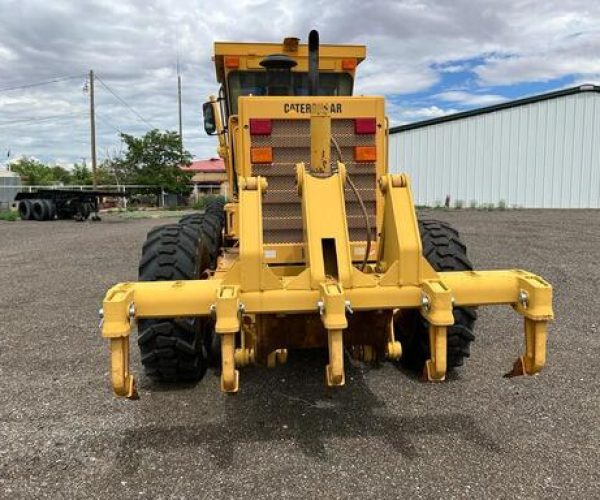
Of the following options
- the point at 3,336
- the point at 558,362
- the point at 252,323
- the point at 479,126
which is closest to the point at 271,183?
the point at 252,323

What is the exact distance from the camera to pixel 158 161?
120 ft

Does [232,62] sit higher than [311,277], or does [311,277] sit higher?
[232,62]

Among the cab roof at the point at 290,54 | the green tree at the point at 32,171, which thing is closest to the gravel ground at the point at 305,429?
the cab roof at the point at 290,54

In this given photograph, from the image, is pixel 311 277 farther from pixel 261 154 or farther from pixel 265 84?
pixel 265 84

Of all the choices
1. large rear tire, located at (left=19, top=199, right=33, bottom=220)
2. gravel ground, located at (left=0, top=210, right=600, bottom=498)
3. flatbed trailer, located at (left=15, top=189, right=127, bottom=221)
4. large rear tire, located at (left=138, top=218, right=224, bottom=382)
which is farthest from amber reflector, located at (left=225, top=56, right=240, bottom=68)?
large rear tire, located at (left=19, top=199, right=33, bottom=220)

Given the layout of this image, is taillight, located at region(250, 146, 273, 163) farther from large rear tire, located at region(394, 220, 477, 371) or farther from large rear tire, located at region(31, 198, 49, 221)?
large rear tire, located at region(31, 198, 49, 221)

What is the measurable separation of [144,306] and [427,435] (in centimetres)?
187

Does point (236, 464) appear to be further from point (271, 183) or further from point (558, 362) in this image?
point (558, 362)

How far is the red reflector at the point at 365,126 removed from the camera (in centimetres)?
426

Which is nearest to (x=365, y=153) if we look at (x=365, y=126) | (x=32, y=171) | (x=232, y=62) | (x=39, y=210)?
(x=365, y=126)

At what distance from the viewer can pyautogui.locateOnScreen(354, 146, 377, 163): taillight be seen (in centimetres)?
430

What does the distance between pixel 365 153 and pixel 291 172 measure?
598 millimetres

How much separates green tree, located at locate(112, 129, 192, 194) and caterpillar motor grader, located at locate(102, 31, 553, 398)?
3201cm

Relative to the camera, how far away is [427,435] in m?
3.38
